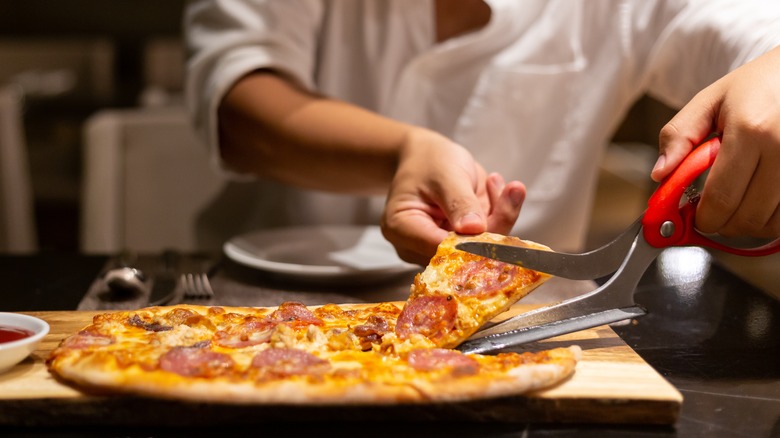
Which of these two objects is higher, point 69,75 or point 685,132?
point 685,132

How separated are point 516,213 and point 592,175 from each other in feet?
3.27

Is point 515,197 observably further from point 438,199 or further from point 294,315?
point 294,315

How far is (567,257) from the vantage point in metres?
1.25

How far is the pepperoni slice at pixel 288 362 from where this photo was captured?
1.00m

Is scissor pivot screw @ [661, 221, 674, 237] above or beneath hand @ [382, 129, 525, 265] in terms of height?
above

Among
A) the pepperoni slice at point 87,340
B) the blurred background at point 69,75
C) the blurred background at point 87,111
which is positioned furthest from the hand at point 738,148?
the blurred background at point 69,75

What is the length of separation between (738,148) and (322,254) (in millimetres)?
916

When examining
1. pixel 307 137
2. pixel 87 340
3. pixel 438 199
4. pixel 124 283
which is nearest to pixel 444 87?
pixel 307 137

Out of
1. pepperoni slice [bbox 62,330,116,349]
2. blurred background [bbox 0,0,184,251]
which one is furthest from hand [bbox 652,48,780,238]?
blurred background [bbox 0,0,184,251]

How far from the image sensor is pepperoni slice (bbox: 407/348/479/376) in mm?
1011

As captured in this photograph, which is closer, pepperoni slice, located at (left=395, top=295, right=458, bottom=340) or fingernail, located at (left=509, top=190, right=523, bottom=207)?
pepperoni slice, located at (left=395, top=295, right=458, bottom=340)

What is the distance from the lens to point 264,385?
968 mm

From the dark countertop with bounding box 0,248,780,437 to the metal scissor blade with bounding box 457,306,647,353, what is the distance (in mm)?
74

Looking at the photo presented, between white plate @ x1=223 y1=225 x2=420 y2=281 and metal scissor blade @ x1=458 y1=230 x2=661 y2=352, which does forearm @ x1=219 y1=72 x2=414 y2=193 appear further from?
metal scissor blade @ x1=458 y1=230 x2=661 y2=352
